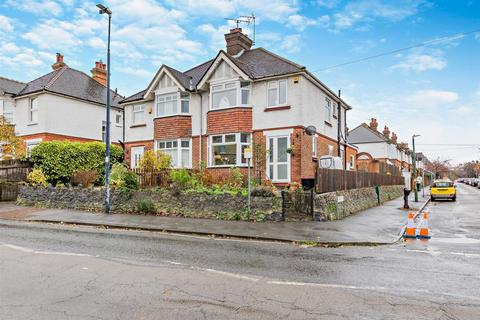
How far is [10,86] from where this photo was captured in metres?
29.1

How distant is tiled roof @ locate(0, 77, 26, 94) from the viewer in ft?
92.7

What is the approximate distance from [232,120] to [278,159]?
10.8ft

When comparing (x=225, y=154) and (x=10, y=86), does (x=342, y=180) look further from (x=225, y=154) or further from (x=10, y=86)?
(x=10, y=86)

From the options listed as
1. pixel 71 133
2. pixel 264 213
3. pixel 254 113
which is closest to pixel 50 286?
pixel 264 213

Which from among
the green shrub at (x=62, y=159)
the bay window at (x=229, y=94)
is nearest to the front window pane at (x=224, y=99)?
the bay window at (x=229, y=94)

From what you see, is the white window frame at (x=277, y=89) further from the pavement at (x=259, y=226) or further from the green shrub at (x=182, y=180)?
the pavement at (x=259, y=226)

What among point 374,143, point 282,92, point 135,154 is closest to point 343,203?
point 282,92

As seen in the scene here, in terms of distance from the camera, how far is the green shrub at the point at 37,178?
19.3 metres

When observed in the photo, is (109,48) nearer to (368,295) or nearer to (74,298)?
(74,298)

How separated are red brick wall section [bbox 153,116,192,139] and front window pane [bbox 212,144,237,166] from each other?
2.25 m

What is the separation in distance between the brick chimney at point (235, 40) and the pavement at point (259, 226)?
13118 mm

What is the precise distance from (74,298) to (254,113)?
14.9m

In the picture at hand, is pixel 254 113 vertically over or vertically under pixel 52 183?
over

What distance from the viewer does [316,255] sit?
27.2 feet
